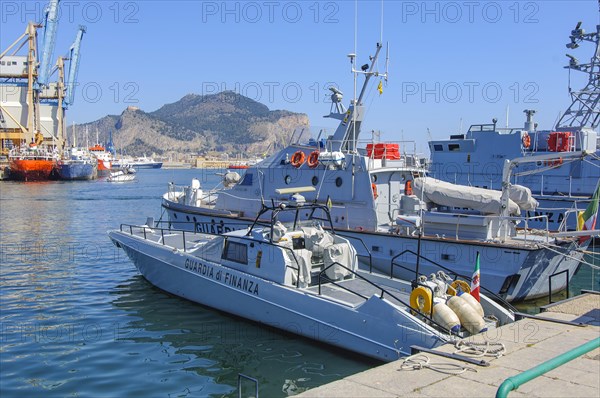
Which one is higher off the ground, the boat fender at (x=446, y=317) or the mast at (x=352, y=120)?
the mast at (x=352, y=120)

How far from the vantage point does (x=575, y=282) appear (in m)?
19.4

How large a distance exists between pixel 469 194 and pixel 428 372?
9.81 meters

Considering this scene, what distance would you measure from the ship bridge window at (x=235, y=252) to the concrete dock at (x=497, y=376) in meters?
6.32

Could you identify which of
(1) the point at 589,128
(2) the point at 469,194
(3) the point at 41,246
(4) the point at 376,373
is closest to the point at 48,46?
(3) the point at 41,246

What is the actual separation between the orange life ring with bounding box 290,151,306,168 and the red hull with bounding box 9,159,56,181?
76.9 m

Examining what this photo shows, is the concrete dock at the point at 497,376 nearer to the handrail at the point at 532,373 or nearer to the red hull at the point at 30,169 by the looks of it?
the handrail at the point at 532,373

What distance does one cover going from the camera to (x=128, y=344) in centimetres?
1245

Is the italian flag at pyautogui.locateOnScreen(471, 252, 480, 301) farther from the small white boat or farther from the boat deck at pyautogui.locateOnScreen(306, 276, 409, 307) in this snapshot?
the small white boat

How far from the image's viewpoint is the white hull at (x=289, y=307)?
10.5 meters

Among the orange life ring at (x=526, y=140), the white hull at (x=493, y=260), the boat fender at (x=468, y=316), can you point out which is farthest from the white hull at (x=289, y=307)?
the orange life ring at (x=526, y=140)

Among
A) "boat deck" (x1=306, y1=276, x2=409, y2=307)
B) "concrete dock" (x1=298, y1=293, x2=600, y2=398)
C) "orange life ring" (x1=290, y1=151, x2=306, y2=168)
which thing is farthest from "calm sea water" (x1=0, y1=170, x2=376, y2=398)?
"orange life ring" (x1=290, y1=151, x2=306, y2=168)

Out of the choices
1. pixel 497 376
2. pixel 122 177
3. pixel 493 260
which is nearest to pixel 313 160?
pixel 493 260

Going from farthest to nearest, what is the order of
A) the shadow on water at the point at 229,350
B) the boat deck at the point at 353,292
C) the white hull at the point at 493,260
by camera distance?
the white hull at the point at 493,260
the boat deck at the point at 353,292
the shadow on water at the point at 229,350

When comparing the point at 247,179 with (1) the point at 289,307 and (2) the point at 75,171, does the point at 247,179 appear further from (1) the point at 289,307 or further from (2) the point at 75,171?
(2) the point at 75,171
